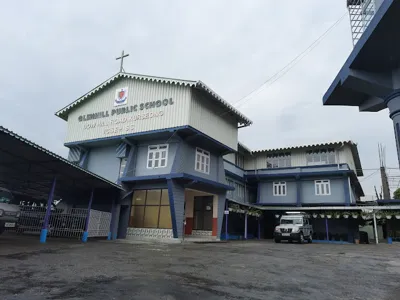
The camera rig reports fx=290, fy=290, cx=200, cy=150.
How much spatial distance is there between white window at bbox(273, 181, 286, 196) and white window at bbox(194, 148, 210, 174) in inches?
483

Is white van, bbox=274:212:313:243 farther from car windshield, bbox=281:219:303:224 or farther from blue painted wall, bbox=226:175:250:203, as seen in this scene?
blue painted wall, bbox=226:175:250:203

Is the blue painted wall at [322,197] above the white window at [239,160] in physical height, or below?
below

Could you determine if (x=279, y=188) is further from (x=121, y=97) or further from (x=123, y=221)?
(x=121, y=97)

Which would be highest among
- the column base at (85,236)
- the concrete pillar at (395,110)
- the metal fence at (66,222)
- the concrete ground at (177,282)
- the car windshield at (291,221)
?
the concrete pillar at (395,110)

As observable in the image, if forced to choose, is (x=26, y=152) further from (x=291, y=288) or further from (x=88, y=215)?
(x=291, y=288)

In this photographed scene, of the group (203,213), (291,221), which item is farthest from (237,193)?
(291,221)

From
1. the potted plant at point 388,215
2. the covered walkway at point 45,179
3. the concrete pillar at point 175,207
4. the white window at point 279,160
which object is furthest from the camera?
the white window at point 279,160

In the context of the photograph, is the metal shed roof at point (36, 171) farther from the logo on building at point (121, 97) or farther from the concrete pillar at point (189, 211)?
the concrete pillar at point (189, 211)

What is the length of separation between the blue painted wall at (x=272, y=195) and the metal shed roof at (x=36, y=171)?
56.2 ft

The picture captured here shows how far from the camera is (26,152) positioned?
1364 cm

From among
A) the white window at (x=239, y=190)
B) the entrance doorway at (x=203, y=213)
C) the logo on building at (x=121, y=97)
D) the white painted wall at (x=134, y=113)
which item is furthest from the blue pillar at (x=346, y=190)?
the logo on building at (x=121, y=97)

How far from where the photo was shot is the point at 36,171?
53.3 feet

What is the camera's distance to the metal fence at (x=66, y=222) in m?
17.2

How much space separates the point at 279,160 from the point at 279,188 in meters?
3.08
